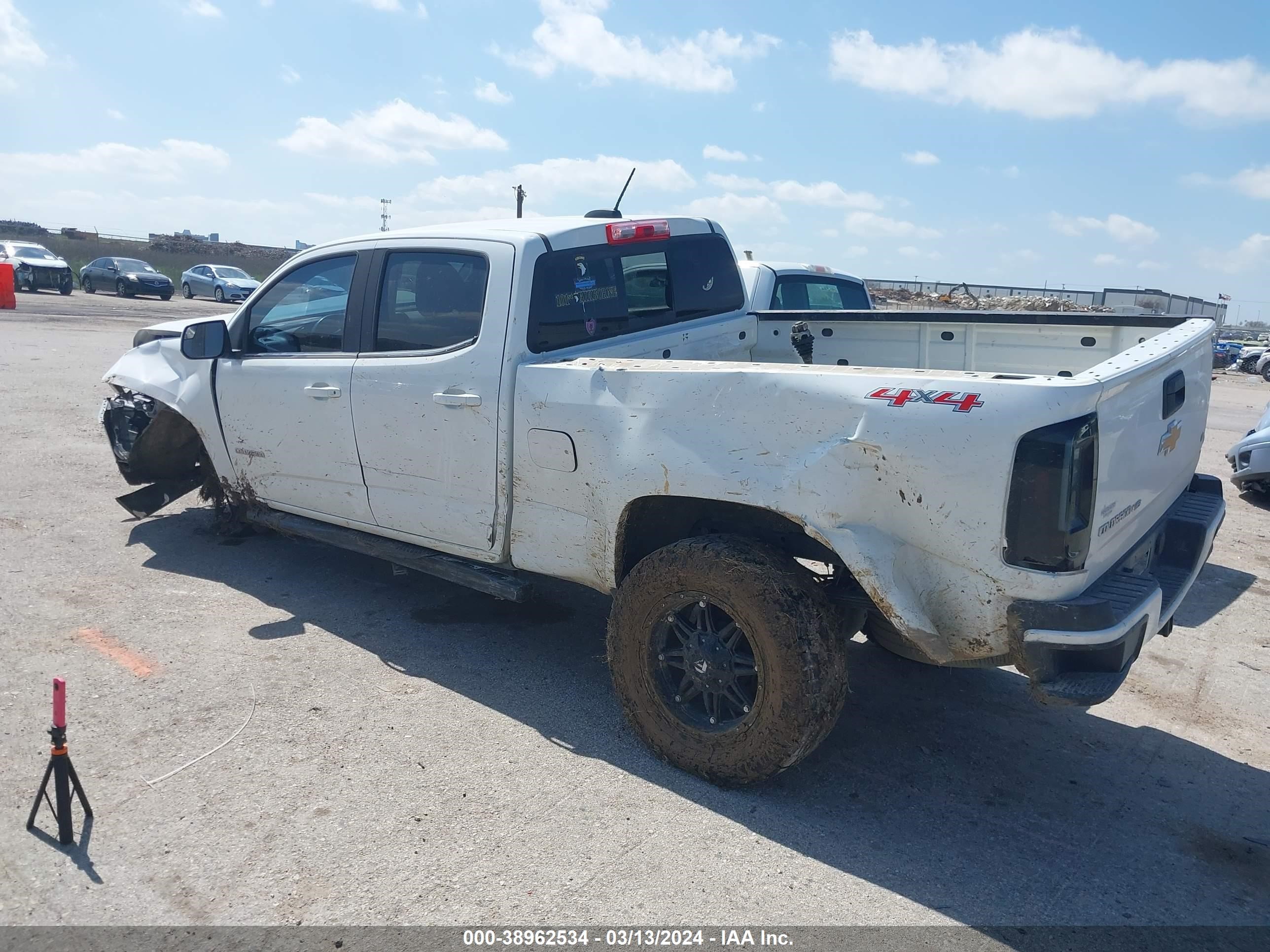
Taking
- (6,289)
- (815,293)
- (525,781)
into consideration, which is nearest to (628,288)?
(525,781)

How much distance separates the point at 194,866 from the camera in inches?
117

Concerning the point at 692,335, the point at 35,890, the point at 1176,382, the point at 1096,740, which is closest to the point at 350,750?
the point at 35,890

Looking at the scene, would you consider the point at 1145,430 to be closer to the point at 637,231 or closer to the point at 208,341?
the point at 637,231

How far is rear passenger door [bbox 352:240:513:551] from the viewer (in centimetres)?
412

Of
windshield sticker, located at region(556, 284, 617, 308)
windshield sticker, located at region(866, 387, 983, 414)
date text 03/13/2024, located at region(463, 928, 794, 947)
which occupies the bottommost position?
date text 03/13/2024, located at region(463, 928, 794, 947)

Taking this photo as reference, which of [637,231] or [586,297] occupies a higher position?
[637,231]

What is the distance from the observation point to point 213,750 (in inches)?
144

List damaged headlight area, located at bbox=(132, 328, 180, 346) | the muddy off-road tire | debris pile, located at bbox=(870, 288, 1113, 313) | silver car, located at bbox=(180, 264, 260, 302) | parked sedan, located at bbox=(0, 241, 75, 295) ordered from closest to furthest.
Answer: the muddy off-road tire
damaged headlight area, located at bbox=(132, 328, 180, 346)
parked sedan, located at bbox=(0, 241, 75, 295)
debris pile, located at bbox=(870, 288, 1113, 313)
silver car, located at bbox=(180, 264, 260, 302)

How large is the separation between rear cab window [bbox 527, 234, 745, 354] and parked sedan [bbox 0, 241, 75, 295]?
97.5 ft

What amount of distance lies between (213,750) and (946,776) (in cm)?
278

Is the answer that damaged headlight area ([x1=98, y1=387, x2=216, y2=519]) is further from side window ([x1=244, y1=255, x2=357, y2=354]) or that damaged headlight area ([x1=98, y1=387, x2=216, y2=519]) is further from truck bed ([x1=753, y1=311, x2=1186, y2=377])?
truck bed ([x1=753, y1=311, x2=1186, y2=377])

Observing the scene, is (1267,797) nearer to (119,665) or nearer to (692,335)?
(692,335)

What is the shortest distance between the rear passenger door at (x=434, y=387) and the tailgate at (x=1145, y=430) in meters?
2.28

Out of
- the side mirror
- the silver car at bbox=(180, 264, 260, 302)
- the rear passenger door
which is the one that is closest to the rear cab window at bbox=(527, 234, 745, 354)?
the rear passenger door
